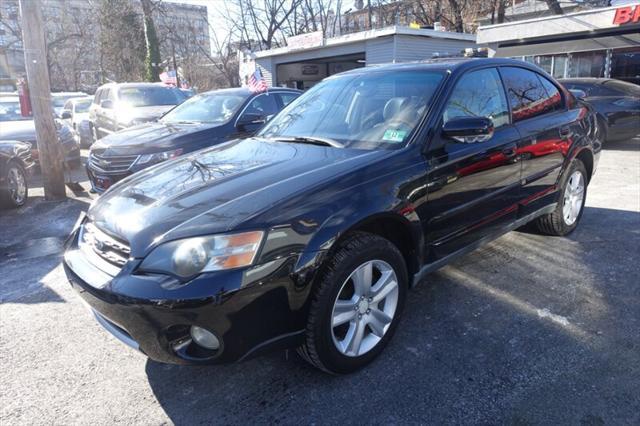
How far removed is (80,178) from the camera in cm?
909

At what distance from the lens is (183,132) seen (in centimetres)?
615

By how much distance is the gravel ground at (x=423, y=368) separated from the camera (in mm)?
2293

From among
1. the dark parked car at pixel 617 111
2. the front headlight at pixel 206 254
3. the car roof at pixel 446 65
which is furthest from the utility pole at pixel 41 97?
→ the dark parked car at pixel 617 111

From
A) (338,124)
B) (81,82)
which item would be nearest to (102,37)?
(81,82)

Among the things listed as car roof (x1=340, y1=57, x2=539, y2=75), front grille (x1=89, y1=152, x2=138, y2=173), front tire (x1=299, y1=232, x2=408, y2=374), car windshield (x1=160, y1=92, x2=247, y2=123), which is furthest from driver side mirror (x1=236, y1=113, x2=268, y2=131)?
front tire (x1=299, y1=232, x2=408, y2=374)

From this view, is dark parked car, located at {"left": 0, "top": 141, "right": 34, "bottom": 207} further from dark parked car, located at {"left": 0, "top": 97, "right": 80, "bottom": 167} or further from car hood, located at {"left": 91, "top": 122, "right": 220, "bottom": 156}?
car hood, located at {"left": 91, "top": 122, "right": 220, "bottom": 156}

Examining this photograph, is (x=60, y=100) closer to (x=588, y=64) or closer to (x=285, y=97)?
(x=285, y=97)

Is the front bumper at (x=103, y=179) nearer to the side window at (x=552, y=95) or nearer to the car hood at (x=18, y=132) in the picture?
the car hood at (x=18, y=132)

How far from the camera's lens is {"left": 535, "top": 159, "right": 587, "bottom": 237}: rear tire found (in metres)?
4.32

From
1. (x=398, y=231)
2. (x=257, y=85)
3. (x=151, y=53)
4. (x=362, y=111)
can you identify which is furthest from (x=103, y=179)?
(x=151, y=53)

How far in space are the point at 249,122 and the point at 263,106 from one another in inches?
20.2

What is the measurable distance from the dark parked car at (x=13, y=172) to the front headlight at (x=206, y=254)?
5765 mm

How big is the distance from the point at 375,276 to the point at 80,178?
8.28 m

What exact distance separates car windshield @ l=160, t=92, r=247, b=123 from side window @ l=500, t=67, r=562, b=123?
4.01 m
